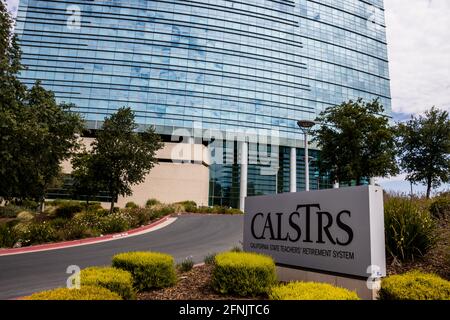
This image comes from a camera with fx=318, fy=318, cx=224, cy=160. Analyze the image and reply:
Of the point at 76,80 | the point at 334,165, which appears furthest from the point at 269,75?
the point at 334,165

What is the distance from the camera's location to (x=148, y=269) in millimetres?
5781

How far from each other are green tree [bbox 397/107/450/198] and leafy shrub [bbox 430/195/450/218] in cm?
1665

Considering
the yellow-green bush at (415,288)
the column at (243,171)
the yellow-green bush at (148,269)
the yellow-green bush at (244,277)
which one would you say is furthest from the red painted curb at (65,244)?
the column at (243,171)

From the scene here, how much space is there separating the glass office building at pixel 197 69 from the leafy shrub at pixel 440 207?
40179mm

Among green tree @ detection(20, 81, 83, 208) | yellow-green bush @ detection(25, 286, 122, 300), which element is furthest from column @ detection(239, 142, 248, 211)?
yellow-green bush @ detection(25, 286, 122, 300)

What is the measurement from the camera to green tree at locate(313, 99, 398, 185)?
22.4 meters

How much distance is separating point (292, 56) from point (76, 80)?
39.2m

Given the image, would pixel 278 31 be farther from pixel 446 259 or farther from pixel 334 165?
pixel 446 259

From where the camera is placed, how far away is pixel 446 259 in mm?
6168

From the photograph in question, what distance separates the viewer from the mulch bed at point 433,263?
6.01m

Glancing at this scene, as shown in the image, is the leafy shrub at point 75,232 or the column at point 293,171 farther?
the column at point 293,171

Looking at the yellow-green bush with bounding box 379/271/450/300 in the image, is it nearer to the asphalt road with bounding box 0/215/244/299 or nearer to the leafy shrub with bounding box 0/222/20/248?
the asphalt road with bounding box 0/215/244/299

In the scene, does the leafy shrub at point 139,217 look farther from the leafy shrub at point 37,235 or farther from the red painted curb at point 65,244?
the leafy shrub at point 37,235

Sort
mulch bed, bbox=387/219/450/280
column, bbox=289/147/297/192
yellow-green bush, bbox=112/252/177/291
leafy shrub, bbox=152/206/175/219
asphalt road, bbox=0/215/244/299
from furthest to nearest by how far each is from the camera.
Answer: column, bbox=289/147/297/192
leafy shrub, bbox=152/206/175/219
asphalt road, bbox=0/215/244/299
mulch bed, bbox=387/219/450/280
yellow-green bush, bbox=112/252/177/291
